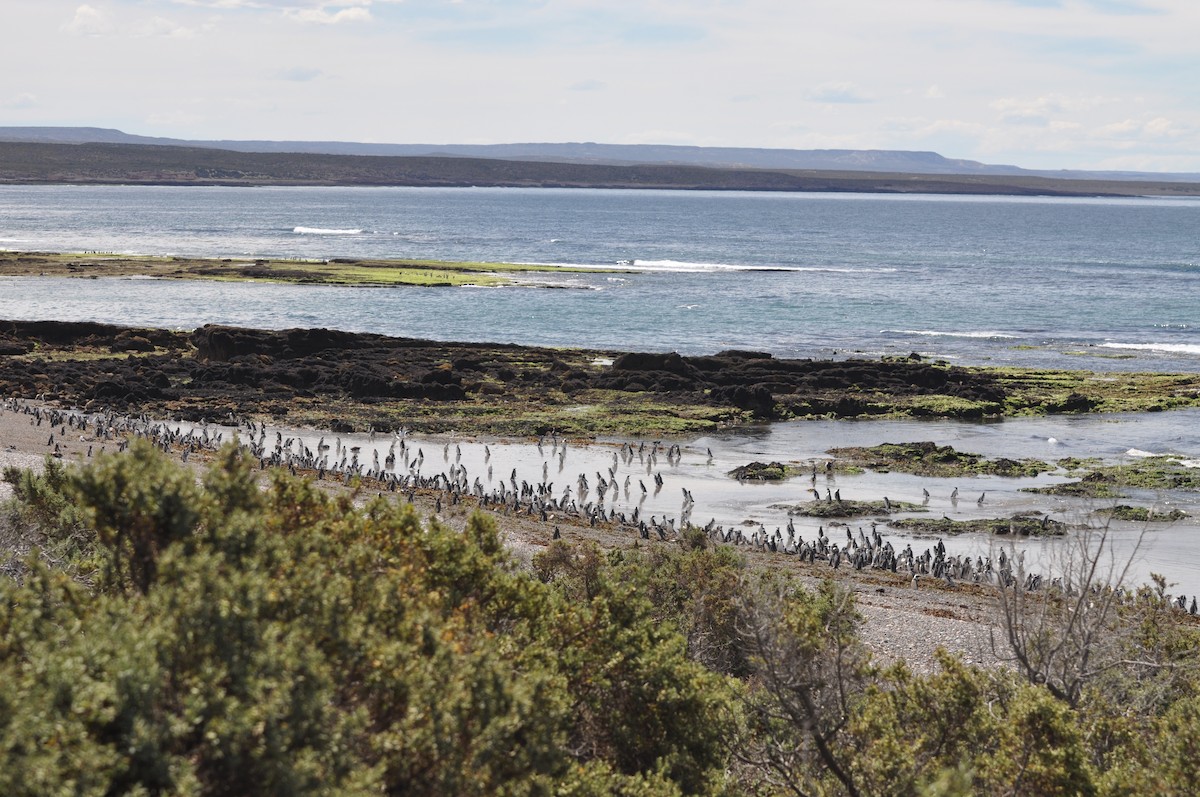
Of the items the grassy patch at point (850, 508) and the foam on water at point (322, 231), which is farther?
the foam on water at point (322, 231)

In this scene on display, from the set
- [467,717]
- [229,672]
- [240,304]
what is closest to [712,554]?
[467,717]

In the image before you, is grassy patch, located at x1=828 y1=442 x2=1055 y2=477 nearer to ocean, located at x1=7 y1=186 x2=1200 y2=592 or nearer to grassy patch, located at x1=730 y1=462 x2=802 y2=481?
ocean, located at x1=7 y1=186 x2=1200 y2=592

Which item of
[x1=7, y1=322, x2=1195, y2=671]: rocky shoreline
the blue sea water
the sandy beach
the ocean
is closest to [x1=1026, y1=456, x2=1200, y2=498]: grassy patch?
the ocean

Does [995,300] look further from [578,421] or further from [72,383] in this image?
[72,383]

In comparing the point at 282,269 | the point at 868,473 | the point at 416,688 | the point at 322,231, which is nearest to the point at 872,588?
the point at 868,473

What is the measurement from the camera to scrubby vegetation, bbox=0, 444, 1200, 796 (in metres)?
6.84

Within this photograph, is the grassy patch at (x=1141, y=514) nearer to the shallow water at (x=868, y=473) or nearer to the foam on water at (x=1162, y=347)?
the shallow water at (x=868, y=473)

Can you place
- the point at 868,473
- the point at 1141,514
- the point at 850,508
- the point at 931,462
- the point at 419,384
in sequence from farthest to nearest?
the point at 419,384 < the point at 931,462 < the point at 868,473 < the point at 850,508 < the point at 1141,514

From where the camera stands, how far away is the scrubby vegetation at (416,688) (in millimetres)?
6836

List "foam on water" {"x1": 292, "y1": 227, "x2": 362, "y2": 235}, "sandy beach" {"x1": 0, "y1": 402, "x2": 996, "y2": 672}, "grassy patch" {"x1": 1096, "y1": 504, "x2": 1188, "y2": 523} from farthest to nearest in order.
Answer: "foam on water" {"x1": 292, "y1": 227, "x2": 362, "y2": 235} < "grassy patch" {"x1": 1096, "y1": 504, "x2": 1188, "y2": 523} < "sandy beach" {"x1": 0, "y1": 402, "x2": 996, "y2": 672}

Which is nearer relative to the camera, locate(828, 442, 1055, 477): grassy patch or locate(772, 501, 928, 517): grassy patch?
locate(772, 501, 928, 517): grassy patch

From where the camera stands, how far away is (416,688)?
8125mm

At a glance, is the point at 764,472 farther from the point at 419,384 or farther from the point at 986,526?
the point at 419,384

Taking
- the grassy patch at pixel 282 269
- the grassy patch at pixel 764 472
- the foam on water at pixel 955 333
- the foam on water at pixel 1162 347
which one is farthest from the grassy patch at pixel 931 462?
the grassy patch at pixel 282 269
